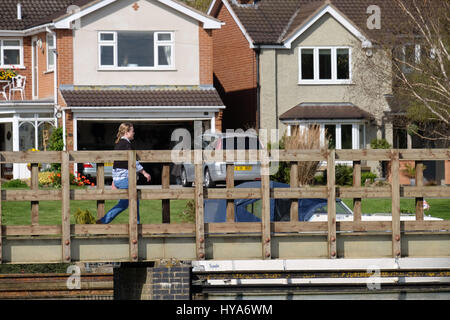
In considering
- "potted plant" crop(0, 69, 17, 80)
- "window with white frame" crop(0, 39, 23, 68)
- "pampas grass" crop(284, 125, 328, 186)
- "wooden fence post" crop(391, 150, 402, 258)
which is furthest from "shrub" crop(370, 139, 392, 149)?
"wooden fence post" crop(391, 150, 402, 258)

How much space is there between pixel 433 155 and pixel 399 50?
55.6 ft

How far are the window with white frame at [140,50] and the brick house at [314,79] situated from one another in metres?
3.96

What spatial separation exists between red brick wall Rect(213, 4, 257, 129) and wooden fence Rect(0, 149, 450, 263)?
23.4 metres

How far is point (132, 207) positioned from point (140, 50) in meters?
22.2

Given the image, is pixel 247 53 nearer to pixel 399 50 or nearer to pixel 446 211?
pixel 399 50

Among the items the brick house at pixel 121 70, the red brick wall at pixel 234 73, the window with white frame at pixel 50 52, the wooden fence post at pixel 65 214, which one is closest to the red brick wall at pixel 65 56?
the brick house at pixel 121 70

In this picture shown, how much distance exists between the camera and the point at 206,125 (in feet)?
112

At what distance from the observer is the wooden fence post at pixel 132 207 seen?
39.0 feet

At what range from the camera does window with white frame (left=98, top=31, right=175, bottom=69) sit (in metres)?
33.2

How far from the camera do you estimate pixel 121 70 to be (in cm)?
3325

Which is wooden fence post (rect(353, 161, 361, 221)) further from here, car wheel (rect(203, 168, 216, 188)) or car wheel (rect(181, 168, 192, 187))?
car wheel (rect(181, 168, 192, 187))

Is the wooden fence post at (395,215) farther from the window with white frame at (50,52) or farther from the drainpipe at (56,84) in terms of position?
the window with white frame at (50,52)

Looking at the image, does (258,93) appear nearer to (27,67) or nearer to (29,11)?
(27,67)

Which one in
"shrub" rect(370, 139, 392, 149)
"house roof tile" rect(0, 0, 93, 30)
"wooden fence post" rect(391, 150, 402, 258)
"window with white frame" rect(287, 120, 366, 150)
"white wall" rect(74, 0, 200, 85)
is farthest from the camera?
"house roof tile" rect(0, 0, 93, 30)
